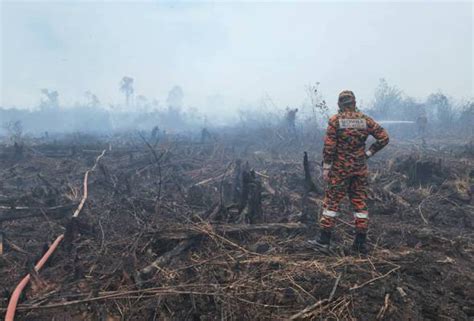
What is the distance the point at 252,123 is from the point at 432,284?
2458 centimetres

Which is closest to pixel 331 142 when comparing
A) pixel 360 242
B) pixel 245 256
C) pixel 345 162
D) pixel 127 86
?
pixel 345 162

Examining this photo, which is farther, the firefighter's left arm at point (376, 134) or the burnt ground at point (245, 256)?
the firefighter's left arm at point (376, 134)

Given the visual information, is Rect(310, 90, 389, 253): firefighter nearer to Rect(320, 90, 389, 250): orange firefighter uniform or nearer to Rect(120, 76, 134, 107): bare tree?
Rect(320, 90, 389, 250): orange firefighter uniform

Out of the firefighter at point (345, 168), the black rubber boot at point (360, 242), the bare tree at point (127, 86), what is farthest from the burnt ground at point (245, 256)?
the bare tree at point (127, 86)

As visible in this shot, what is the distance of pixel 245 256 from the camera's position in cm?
439

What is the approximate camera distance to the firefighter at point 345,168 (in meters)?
4.54

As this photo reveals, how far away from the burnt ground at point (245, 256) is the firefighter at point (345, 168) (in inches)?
14.5

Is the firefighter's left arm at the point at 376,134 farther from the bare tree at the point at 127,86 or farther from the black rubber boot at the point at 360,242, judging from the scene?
the bare tree at the point at 127,86

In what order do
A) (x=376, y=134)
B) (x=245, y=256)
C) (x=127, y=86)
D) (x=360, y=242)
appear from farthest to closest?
(x=127, y=86) → (x=376, y=134) → (x=360, y=242) → (x=245, y=256)

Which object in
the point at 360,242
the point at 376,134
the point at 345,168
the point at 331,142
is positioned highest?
the point at 376,134

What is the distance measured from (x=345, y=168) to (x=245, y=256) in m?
1.70

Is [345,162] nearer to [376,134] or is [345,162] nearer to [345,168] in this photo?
[345,168]

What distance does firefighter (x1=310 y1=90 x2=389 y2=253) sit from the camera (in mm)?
Result: 4539

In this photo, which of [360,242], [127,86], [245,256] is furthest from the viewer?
[127,86]
